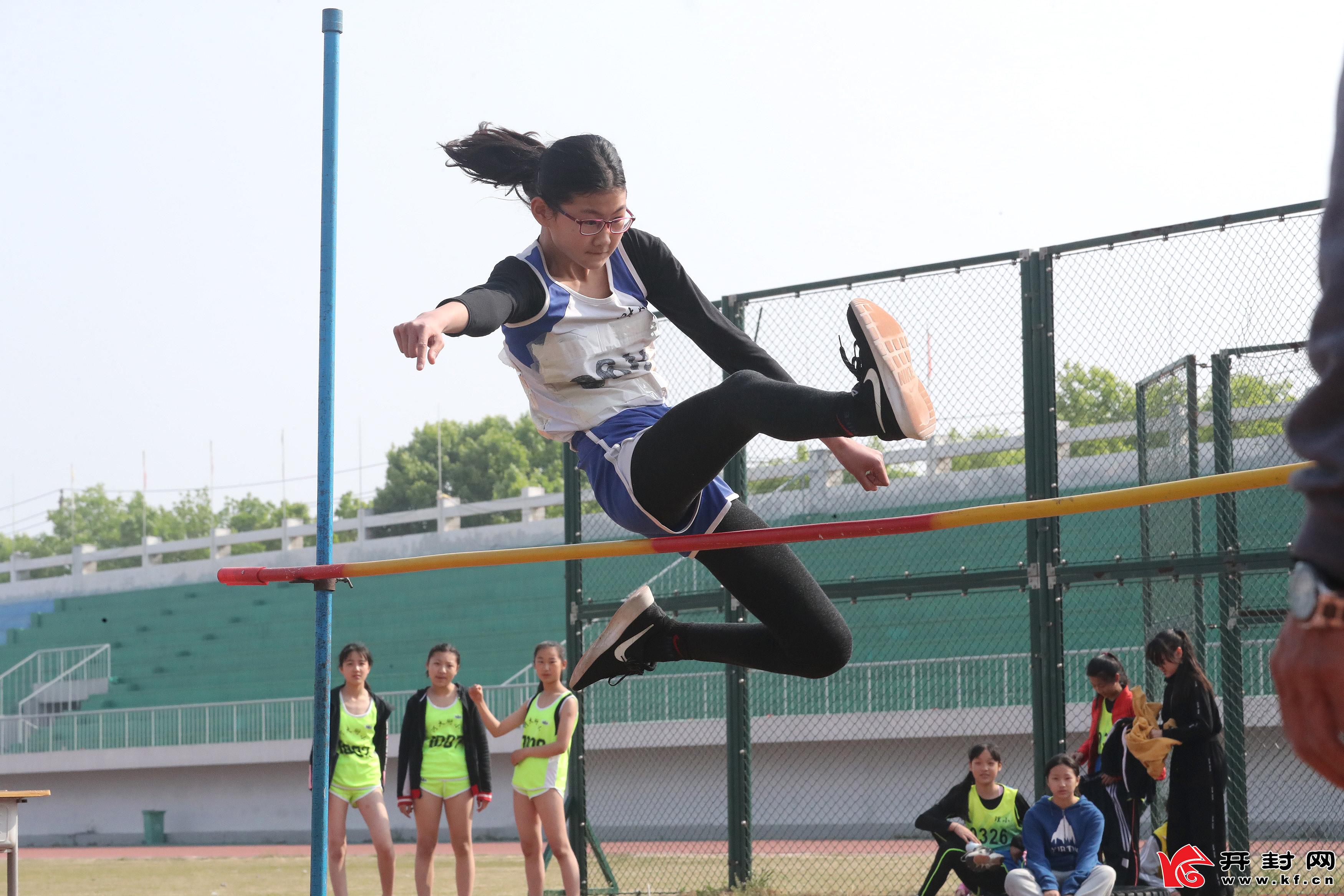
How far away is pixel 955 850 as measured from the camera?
616 centimetres

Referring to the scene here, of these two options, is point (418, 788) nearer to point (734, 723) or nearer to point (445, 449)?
point (734, 723)

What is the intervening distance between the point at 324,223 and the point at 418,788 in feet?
12.0

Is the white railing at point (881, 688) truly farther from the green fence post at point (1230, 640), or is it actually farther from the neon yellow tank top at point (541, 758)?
the green fence post at point (1230, 640)

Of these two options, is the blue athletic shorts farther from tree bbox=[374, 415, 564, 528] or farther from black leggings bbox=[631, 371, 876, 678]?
tree bbox=[374, 415, 564, 528]

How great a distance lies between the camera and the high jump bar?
2.79 m

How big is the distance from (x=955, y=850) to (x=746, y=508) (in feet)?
11.0

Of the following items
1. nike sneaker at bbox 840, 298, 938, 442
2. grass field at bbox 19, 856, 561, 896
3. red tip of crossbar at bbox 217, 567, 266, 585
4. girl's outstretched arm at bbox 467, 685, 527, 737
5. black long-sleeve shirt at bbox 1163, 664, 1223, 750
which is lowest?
grass field at bbox 19, 856, 561, 896

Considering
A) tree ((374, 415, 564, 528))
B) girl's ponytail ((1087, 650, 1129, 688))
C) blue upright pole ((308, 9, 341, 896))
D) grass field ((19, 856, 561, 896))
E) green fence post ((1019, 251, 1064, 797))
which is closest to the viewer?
blue upright pole ((308, 9, 341, 896))

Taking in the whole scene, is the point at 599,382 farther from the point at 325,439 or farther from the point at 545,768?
the point at 545,768

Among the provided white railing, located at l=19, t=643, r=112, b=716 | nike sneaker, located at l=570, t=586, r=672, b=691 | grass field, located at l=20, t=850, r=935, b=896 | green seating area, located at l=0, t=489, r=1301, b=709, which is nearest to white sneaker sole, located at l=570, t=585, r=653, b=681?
nike sneaker, located at l=570, t=586, r=672, b=691

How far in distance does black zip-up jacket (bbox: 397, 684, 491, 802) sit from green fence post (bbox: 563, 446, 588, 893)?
1.99 feet

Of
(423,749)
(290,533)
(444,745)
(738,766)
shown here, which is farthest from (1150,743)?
(290,533)

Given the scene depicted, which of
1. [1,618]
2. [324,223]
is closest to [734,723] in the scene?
[324,223]

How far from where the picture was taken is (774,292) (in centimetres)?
749
